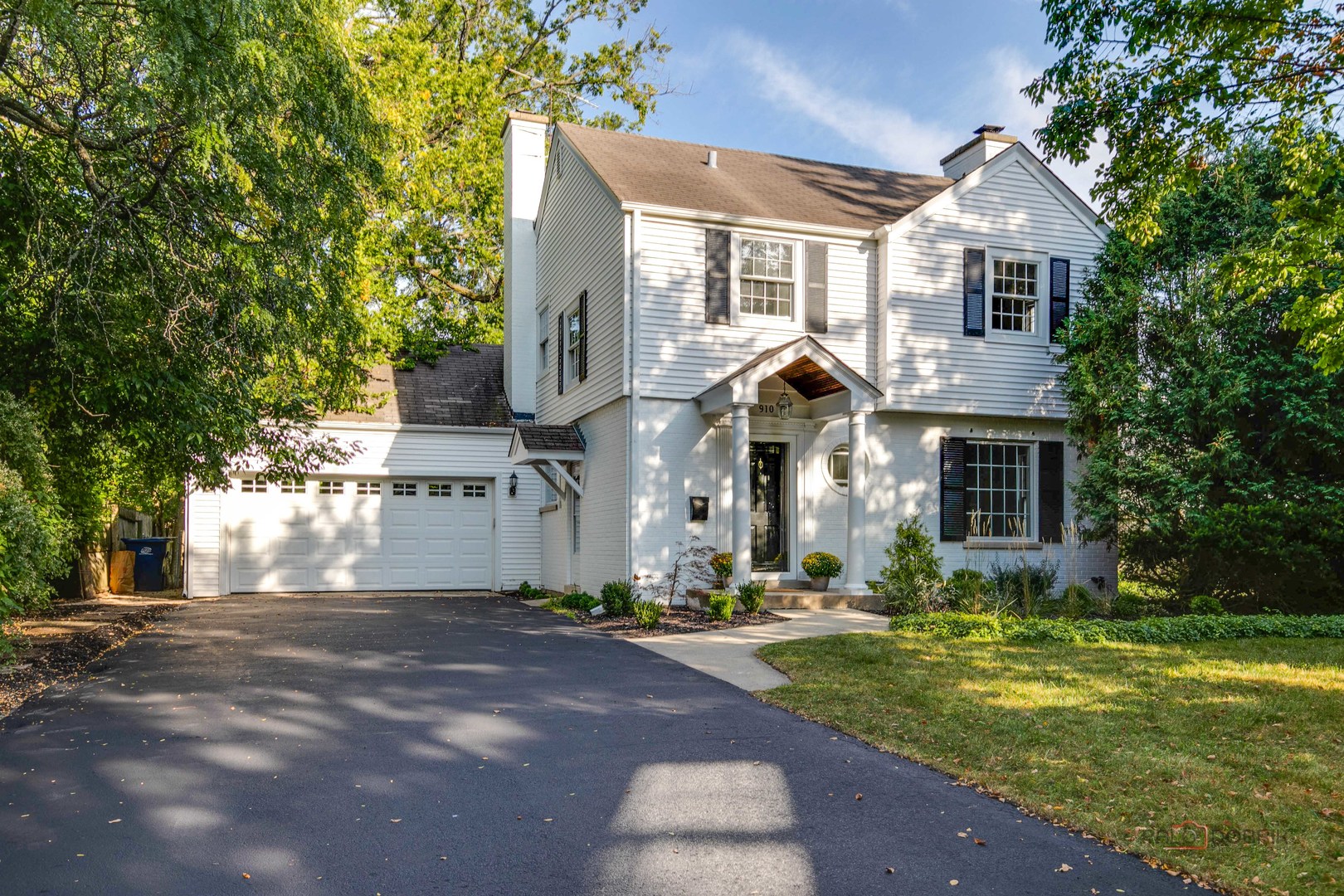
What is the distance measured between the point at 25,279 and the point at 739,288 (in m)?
8.53

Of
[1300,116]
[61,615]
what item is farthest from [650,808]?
[61,615]

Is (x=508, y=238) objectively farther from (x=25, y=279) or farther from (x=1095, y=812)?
(x=1095, y=812)

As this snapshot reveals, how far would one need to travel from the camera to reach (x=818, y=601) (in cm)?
1280

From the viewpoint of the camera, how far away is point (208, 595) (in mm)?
16703

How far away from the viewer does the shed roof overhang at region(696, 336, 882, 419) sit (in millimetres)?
12445

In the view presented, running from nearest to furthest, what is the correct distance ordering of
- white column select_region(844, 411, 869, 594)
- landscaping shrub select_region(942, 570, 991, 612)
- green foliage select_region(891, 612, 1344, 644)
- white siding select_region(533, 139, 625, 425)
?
green foliage select_region(891, 612, 1344, 644) < landscaping shrub select_region(942, 570, 991, 612) < white column select_region(844, 411, 869, 594) < white siding select_region(533, 139, 625, 425)

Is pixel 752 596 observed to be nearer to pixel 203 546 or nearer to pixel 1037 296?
pixel 1037 296

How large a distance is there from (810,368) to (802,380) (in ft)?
1.75

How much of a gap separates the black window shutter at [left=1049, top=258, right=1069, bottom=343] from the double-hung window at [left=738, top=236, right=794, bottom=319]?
4227 mm

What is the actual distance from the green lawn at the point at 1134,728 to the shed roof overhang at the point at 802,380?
13.3 feet

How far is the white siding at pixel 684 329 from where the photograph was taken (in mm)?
13188

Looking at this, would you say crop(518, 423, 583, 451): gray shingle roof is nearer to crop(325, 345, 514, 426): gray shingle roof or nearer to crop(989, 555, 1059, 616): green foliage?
crop(325, 345, 514, 426): gray shingle roof

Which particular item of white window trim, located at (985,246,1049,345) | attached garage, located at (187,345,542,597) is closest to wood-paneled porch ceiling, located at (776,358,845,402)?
white window trim, located at (985,246,1049,345)

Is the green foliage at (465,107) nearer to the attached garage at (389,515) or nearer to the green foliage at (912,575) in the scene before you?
the attached garage at (389,515)
